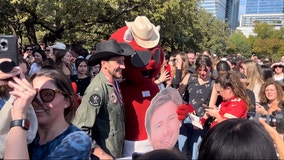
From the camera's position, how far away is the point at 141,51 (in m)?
3.48

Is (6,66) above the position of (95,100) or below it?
above

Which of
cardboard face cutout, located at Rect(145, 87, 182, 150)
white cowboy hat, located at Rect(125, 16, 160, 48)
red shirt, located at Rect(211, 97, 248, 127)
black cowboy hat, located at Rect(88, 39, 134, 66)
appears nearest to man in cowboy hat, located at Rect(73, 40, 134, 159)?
black cowboy hat, located at Rect(88, 39, 134, 66)

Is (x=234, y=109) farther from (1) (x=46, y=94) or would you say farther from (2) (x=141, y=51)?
(1) (x=46, y=94)

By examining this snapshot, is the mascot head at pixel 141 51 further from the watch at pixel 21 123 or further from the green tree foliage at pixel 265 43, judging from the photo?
the green tree foliage at pixel 265 43

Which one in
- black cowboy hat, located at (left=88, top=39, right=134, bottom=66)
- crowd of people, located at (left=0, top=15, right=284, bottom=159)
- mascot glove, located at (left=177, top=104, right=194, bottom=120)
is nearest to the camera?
crowd of people, located at (left=0, top=15, right=284, bottom=159)

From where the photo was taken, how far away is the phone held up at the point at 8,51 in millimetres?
1767

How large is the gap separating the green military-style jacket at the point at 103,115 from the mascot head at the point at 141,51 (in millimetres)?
419

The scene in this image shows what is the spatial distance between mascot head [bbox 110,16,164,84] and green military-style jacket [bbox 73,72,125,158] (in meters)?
0.42

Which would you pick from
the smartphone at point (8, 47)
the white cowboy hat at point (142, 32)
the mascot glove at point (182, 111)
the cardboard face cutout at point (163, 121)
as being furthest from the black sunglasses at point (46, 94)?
the white cowboy hat at point (142, 32)

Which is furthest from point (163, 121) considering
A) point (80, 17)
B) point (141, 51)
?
point (80, 17)

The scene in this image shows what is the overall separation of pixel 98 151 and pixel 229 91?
5.99 ft

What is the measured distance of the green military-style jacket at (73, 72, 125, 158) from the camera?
2.84 meters

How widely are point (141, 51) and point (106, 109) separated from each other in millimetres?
794

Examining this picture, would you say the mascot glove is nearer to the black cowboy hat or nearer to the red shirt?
the black cowboy hat
